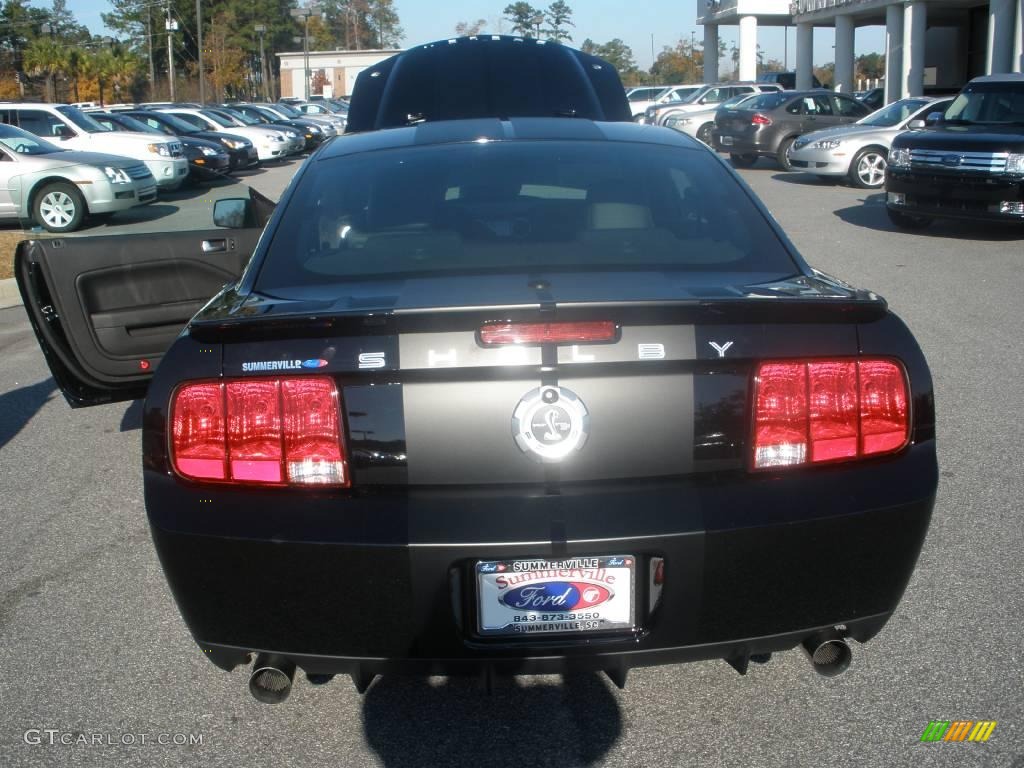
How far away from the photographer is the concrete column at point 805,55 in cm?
4356

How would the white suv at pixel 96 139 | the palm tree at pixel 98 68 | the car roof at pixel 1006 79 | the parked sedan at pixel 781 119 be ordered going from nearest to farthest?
the car roof at pixel 1006 79, the white suv at pixel 96 139, the parked sedan at pixel 781 119, the palm tree at pixel 98 68

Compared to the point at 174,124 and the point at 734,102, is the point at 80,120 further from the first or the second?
the point at 734,102

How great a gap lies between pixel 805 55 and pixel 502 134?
43808 millimetres

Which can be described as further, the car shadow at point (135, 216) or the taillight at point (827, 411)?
the car shadow at point (135, 216)

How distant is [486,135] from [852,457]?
6.37 feet

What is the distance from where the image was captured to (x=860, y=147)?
1827 centimetres

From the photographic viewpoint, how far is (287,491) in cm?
267

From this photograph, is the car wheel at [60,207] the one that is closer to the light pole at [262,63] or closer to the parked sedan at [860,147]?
the parked sedan at [860,147]

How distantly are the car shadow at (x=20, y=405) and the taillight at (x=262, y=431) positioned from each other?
12.0 ft

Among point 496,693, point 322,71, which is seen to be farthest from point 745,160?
point 322,71

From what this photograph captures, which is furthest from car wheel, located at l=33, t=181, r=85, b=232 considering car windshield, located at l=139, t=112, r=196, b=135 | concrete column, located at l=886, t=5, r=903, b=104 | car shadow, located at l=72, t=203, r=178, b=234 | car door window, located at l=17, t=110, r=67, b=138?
concrete column, located at l=886, t=5, r=903, b=104

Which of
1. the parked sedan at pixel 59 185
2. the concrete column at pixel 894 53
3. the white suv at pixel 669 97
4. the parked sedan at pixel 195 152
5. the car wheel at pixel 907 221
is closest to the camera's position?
the car wheel at pixel 907 221

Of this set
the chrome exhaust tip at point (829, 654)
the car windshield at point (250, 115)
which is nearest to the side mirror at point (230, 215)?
the chrome exhaust tip at point (829, 654)

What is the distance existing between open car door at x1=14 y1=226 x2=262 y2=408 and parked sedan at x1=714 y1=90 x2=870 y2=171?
63.1 ft
